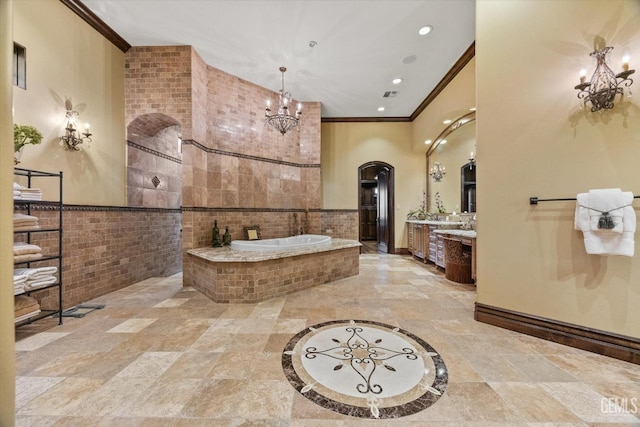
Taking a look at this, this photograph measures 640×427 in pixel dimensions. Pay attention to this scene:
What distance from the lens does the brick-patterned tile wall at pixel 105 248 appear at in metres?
2.43

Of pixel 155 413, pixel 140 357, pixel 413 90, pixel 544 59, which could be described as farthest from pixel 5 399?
pixel 413 90

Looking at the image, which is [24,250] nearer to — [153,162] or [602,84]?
[153,162]

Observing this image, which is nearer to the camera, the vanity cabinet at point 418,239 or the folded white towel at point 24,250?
the folded white towel at point 24,250

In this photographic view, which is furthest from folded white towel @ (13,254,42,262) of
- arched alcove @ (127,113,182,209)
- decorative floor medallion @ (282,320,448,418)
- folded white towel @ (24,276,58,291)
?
decorative floor medallion @ (282,320,448,418)

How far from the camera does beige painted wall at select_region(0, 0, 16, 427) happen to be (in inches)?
24.3

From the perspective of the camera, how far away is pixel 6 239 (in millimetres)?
641

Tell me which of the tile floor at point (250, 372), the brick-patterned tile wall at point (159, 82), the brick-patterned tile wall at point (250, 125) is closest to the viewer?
the tile floor at point (250, 372)

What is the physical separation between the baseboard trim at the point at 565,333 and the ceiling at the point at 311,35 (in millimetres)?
3374

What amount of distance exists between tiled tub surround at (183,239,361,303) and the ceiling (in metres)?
2.96

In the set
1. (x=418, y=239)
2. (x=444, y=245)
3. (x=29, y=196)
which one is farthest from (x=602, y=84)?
(x=29, y=196)

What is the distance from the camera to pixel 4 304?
62 centimetres

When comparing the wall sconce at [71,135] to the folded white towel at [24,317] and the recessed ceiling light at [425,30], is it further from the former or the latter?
the recessed ceiling light at [425,30]

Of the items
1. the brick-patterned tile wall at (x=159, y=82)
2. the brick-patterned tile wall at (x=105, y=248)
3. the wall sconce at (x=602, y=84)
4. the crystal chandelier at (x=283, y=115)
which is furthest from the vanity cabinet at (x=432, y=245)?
the brick-patterned tile wall at (x=105, y=248)

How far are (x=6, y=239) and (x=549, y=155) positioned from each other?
3184 mm
